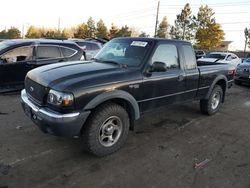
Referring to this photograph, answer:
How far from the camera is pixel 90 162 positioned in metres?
3.79

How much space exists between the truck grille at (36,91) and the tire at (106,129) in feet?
2.49

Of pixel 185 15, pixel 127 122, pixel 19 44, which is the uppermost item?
pixel 185 15

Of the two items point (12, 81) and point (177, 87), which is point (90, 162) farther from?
point (12, 81)

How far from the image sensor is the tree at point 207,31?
146ft

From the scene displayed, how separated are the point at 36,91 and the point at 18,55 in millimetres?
3996

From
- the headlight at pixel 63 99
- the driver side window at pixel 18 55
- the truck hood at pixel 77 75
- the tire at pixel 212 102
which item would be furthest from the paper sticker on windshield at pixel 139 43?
the driver side window at pixel 18 55

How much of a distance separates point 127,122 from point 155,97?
0.83 meters

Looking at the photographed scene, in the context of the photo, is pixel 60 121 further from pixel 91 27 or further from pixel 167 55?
pixel 91 27

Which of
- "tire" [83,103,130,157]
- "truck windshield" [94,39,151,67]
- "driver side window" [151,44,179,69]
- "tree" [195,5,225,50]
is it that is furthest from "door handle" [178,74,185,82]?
"tree" [195,5,225,50]

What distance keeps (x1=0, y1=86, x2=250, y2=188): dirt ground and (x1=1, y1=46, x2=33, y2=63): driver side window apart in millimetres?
2060

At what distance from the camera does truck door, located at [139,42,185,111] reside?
14.6 ft

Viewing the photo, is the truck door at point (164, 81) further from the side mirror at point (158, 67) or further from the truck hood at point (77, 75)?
the truck hood at point (77, 75)

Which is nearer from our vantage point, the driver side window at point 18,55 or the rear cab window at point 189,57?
the rear cab window at point 189,57

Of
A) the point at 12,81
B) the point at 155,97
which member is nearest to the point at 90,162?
the point at 155,97
